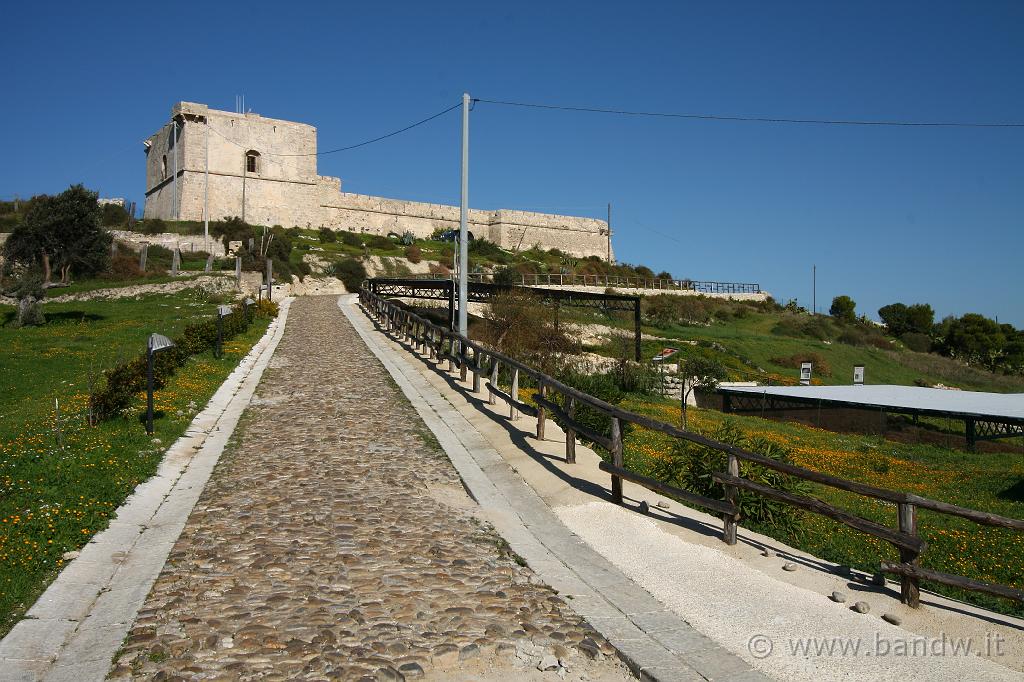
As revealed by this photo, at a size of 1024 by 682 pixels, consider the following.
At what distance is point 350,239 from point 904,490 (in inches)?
2774

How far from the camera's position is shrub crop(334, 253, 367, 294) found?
5944 centimetres

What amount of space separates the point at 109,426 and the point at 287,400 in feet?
13.0

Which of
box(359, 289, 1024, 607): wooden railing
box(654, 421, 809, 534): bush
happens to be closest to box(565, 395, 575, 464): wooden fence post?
box(359, 289, 1024, 607): wooden railing

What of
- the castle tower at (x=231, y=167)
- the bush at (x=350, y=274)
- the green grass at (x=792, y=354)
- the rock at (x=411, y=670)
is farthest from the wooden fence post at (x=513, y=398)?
the castle tower at (x=231, y=167)

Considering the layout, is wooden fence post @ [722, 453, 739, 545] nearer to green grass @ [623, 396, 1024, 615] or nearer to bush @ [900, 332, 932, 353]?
green grass @ [623, 396, 1024, 615]

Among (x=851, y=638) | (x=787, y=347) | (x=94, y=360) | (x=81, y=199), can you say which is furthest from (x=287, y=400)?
(x=787, y=347)

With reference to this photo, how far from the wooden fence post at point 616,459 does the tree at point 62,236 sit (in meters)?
30.5

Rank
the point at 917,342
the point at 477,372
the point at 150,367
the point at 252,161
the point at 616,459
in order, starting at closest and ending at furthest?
the point at 616,459
the point at 150,367
the point at 477,372
the point at 252,161
the point at 917,342

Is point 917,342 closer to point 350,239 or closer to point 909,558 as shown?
point 350,239

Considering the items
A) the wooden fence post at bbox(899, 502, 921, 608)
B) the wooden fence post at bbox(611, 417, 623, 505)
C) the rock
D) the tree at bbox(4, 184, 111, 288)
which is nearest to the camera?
the rock

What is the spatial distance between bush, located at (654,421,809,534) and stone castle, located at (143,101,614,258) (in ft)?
204

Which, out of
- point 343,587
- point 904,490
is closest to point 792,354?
point 904,490

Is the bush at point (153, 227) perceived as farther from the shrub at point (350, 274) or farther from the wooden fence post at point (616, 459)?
the wooden fence post at point (616, 459)

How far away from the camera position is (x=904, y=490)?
612 inches
